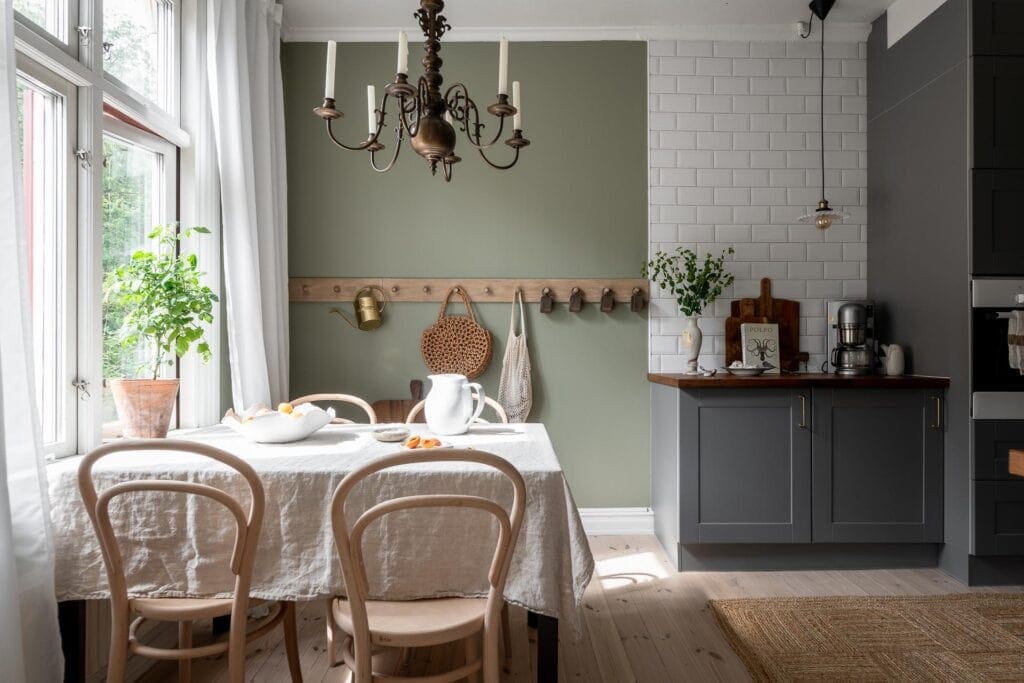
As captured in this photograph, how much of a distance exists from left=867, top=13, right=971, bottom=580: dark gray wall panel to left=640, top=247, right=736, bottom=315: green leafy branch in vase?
0.82 meters

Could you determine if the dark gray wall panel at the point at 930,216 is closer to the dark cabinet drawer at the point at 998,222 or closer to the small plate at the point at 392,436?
the dark cabinet drawer at the point at 998,222

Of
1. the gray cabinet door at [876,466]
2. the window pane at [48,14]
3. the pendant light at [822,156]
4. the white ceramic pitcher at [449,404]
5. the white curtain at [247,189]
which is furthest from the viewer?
the pendant light at [822,156]

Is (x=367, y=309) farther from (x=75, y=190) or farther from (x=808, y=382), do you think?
(x=808, y=382)

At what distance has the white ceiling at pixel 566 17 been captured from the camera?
3447 millimetres

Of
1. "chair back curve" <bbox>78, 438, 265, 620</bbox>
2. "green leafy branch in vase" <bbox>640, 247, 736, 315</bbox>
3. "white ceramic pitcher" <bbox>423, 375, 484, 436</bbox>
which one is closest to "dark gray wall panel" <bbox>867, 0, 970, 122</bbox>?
"green leafy branch in vase" <bbox>640, 247, 736, 315</bbox>

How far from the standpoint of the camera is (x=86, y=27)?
216 centimetres

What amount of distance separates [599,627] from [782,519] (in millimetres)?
1108

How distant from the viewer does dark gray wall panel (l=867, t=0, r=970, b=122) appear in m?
2.98

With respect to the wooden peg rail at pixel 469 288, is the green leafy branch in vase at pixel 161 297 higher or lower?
lower

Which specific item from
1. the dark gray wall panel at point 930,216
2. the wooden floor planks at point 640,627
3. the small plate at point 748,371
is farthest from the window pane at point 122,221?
the dark gray wall panel at point 930,216

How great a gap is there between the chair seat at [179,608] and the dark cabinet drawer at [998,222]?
10.2 ft

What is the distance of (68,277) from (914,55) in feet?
12.3

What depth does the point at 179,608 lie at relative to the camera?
167cm

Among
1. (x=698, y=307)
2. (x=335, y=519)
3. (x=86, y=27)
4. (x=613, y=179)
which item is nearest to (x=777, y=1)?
(x=613, y=179)
